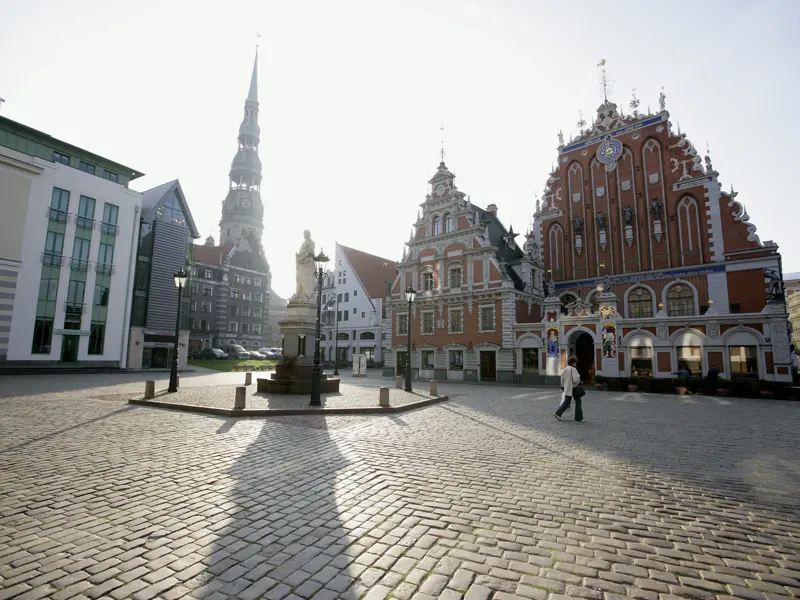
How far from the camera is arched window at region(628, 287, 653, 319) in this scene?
97.4ft

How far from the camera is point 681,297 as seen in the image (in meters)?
28.6

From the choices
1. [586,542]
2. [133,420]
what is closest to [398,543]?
[586,542]

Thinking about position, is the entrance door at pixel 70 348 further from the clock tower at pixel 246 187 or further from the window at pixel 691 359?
the clock tower at pixel 246 187

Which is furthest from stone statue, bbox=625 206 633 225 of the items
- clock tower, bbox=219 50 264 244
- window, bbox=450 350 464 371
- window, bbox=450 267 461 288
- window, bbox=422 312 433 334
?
clock tower, bbox=219 50 264 244

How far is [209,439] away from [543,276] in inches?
1273

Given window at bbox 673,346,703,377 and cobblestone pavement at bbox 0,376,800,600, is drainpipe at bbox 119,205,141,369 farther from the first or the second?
window at bbox 673,346,703,377

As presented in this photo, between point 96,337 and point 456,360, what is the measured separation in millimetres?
29829

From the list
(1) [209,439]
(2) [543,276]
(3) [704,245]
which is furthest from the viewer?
(2) [543,276]

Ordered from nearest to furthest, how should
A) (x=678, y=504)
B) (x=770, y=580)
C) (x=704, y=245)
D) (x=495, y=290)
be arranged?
(x=770, y=580) < (x=678, y=504) < (x=704, y=245) < (x=495, y=290)

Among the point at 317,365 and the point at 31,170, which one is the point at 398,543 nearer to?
the point at 317,365

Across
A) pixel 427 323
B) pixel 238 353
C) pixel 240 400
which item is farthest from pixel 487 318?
pixel 238 353

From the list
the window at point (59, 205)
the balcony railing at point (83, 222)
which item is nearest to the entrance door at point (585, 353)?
the balcony railing at point (83, 222)

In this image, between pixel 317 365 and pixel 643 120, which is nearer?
pixel 317 365

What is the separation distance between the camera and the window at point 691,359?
25058 mm
